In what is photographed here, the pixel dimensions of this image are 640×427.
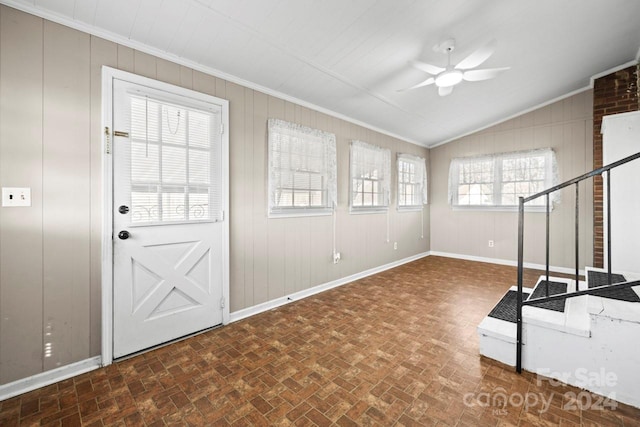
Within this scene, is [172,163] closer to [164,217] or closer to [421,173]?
[164,217]

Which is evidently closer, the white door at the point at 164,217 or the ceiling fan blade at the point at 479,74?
the white door at the point at 164,217

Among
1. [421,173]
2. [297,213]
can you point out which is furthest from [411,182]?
[297,213]

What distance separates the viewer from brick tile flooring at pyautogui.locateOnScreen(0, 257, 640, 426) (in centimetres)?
172

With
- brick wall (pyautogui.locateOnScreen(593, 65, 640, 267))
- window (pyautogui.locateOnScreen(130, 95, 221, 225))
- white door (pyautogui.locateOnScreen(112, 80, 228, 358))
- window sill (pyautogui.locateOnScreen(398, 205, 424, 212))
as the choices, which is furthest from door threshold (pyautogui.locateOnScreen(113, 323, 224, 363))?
brick wall (pyautogui.locateOnScreen(593, 65, 640, 267))

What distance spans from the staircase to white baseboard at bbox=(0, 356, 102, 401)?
327 centimetres

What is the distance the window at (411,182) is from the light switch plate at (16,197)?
543 cm

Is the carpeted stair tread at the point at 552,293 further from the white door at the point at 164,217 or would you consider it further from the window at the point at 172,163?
the window at the point at 172,163

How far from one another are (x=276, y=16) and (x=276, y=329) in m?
2.97

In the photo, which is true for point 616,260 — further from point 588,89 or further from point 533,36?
point 588,89

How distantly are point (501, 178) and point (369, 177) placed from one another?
3.02 metres

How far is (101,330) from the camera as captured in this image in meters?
2.29

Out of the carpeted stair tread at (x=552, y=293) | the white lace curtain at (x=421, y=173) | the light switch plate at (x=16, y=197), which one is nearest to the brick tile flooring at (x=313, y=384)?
the carpeted stair tread at (x=552, y=293)

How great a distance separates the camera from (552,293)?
286cm

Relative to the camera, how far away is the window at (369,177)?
187 inches
